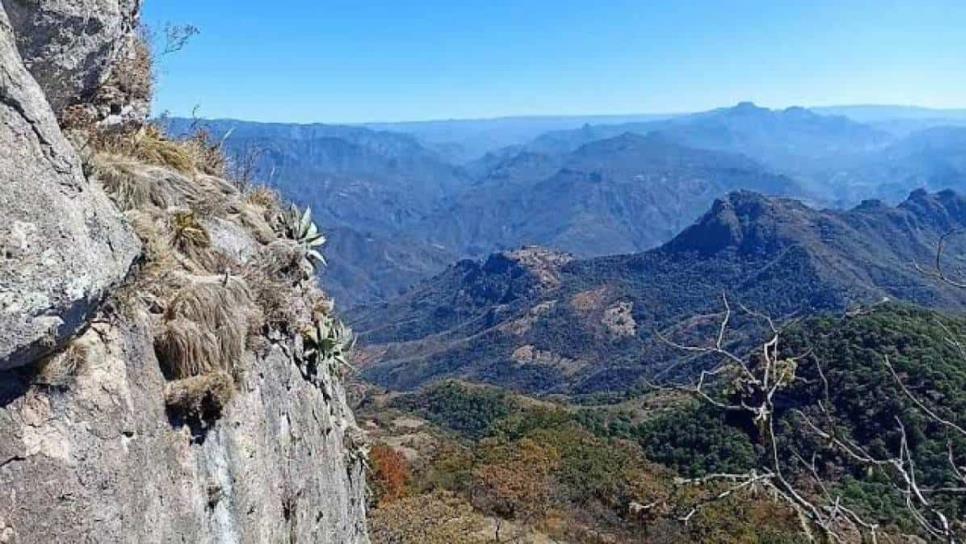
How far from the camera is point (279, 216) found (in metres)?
9.58

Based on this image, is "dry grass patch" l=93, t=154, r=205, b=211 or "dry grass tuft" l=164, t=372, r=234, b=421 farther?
"dry grass patch" l=93, t=154, r=205, b=211

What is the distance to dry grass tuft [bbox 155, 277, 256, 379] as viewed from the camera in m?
5.71

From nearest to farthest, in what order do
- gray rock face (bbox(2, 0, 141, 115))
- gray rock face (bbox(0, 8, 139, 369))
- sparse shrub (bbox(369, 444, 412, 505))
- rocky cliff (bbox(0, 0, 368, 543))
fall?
gray rock face (bbox(0, 8, 139, 369)) < rocky cliff (bbox(0, 0, 368, 543)) < gray rock face (bbox(2, 0, 141, 115)) < sparse shrub (bbox(369, 444, 412, 505))

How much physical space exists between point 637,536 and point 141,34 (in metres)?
29.0

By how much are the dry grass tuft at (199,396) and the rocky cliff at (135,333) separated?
0.01 m

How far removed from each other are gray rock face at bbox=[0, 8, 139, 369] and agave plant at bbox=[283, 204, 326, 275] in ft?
15.5

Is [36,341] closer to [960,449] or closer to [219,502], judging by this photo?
[219,502]

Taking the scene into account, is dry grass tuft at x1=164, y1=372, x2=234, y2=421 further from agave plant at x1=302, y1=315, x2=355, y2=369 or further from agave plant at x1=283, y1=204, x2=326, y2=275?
agave plant at x1=283, y1=204, x2=326, y2=275

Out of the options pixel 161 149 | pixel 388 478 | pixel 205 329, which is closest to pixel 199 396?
pixel 205 329

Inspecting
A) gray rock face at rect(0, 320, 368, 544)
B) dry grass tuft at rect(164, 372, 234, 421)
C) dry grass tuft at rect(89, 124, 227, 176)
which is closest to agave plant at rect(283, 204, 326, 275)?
dry grass tuft at rect(89, 124, 227, 176)

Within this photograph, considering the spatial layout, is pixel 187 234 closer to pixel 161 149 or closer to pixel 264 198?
pixel 161 149

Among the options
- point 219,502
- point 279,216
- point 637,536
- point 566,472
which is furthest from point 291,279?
point 566,472

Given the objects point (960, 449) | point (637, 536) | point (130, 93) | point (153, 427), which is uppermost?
point (130, 93)

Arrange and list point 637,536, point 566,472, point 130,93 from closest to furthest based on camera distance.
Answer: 1. point 130,93
2. point 637,536
3. point 566,472
